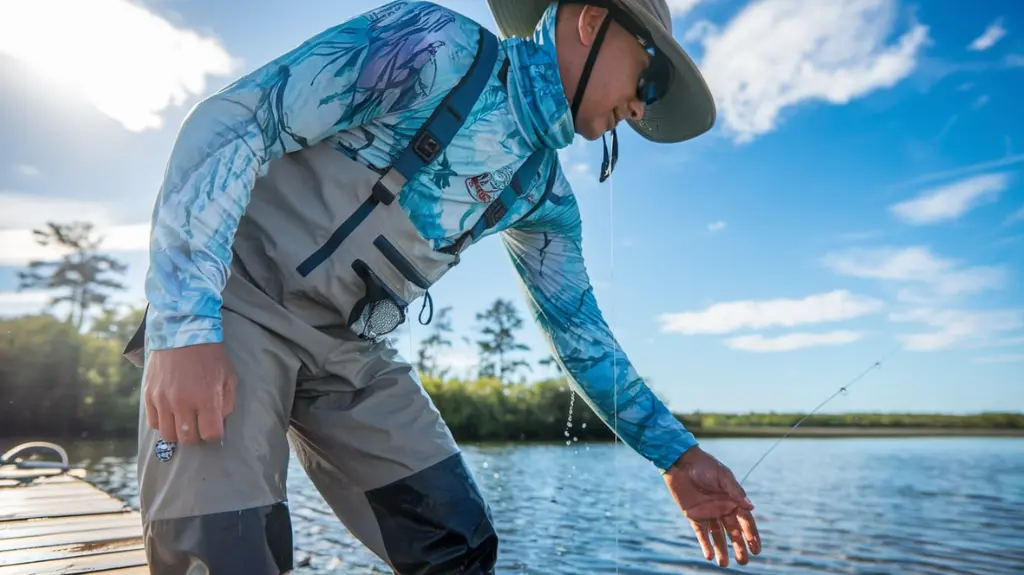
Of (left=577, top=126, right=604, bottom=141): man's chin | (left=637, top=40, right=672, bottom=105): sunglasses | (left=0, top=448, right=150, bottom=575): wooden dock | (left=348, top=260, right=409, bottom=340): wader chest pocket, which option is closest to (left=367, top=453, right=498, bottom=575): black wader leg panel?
(left=348, top=260, right=409, bottom=340): wader chest pocket

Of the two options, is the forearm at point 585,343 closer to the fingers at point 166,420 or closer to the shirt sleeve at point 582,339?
the shirt sleeve at point 582,339

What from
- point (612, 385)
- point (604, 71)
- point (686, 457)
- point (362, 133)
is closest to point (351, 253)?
point (362, 133)

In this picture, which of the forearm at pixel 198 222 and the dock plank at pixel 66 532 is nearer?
the forearm at pixel 198 222

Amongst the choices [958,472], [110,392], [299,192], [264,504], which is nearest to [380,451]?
[264,504]

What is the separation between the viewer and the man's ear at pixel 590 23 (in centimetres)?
221

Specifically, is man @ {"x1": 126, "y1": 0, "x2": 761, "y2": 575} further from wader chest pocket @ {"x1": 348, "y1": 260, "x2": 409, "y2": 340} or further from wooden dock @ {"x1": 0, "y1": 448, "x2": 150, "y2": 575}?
wooden dock @ {"x1": 0, "y1": 448, "x2": 150, "y2": 575}

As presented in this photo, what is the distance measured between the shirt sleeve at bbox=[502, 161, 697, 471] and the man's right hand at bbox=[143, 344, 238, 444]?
1449mm

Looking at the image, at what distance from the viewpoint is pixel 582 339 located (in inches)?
111

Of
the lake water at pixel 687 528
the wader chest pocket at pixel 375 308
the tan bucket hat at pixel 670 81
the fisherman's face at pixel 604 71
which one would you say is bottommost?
the lake water at pixel 687 528

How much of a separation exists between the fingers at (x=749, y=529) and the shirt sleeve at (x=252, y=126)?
187 centimetres

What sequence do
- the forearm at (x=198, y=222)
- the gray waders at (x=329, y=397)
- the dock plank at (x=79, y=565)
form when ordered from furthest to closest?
the dock plank at (x=79, y=565)
the gray waders at (x=329, y=397)
the forearm at (x=198, y=222)

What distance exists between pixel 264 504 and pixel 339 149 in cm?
95

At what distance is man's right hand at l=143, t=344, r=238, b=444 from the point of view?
1.48m

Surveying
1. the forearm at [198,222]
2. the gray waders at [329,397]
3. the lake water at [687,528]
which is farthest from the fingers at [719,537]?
the lake water at [687,528]
